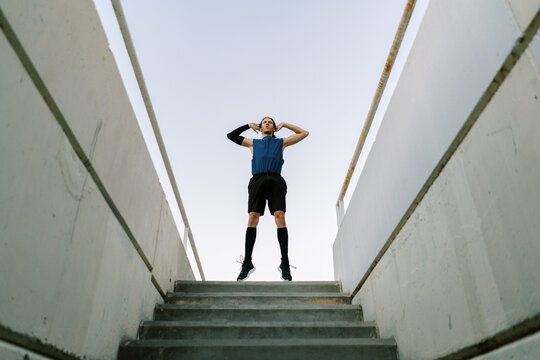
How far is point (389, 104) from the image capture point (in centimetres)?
283

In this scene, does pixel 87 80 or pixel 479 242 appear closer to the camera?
pixel 479 242

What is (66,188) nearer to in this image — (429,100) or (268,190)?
(429,100)

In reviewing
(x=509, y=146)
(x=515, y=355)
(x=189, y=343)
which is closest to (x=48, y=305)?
(x=189, y=343)

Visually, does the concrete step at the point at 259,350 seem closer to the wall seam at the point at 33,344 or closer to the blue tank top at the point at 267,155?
the wall seam at the point at 33,344

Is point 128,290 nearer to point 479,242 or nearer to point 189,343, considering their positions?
point 189,343

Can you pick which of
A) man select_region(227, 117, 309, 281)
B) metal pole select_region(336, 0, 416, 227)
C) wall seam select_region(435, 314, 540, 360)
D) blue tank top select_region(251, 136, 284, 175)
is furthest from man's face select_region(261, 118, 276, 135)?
wall seam select_region(435, 314, 540, 360)

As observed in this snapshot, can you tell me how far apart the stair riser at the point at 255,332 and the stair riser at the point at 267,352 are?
1.44ft

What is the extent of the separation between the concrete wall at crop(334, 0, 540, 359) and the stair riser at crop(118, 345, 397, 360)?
0.21 metres

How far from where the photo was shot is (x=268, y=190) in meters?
4.62

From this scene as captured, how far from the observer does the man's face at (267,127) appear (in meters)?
5.05

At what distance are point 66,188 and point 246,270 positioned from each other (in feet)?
9.34

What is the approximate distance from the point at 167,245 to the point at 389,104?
233 centimetres

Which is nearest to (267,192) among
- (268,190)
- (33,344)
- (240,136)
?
(268,190)

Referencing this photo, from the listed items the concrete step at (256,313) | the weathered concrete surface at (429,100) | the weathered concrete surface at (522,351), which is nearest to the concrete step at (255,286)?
the concrete step at (256,313)
